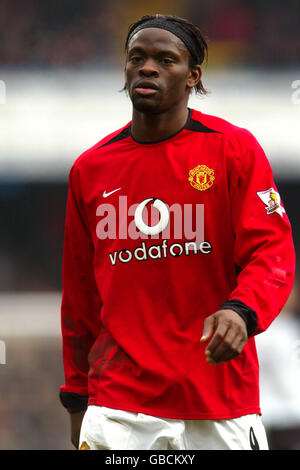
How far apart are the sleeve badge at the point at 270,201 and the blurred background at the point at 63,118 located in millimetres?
3823

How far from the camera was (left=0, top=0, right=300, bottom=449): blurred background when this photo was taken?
654 cm

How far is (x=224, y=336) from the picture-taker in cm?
212

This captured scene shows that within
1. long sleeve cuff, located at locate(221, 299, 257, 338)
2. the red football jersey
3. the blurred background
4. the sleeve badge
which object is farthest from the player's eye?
the blurred background

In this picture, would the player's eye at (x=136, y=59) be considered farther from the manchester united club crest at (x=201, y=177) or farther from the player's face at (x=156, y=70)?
the manchester united club crest at (x=201, y=177)

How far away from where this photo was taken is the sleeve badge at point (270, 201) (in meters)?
2.50

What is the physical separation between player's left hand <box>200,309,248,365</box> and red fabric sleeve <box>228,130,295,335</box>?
109mm

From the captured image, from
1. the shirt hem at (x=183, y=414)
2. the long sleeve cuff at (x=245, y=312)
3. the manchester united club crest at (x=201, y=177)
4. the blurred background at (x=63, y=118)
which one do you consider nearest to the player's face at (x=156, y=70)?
the manchester united club crest at (x=201, y=177)

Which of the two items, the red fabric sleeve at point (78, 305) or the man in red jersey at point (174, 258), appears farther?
the red fabric sleeve at point (78, 305)

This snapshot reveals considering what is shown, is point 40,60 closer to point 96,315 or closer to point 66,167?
point 66,167

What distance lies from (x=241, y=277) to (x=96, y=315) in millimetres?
706

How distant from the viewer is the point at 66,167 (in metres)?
7.29

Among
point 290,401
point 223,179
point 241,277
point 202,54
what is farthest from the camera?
point 290,401

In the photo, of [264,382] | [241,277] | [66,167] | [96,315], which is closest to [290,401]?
[264,382]

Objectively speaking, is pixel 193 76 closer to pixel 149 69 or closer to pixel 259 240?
pixel 149 69
